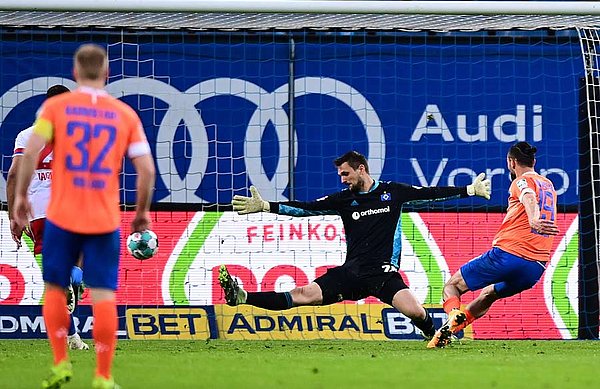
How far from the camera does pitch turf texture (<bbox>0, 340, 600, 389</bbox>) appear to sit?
7.64m

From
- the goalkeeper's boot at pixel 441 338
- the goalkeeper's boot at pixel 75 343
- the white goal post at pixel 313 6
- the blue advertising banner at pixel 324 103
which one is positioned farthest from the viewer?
the blue advertising banner at pixel 324 103

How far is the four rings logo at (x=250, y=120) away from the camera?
14484 millimetres

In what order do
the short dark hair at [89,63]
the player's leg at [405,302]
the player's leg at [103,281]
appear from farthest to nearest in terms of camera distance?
the player's leg at [405,302] → the short dark hair at [89,63] → the player's leg at [103,281]

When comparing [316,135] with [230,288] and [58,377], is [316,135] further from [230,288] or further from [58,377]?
[58,377]

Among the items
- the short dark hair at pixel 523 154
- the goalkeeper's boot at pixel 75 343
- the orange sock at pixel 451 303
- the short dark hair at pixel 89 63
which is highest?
the short dark hair at pixel 89 63

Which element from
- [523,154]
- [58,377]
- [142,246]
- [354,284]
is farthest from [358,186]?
[58,377]

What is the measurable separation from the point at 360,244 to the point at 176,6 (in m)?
3.30

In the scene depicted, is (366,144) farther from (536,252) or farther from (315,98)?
(536,252)

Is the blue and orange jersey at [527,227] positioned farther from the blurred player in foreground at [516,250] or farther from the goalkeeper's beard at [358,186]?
the goalkeeper's beard at [358,186]

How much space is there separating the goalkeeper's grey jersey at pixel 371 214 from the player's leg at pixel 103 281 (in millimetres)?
5216

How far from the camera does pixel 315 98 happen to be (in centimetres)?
1459

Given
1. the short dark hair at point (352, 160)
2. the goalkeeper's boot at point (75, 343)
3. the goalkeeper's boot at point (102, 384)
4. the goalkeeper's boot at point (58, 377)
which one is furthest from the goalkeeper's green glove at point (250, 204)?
the goalkeeper's boot at point (102, 384)

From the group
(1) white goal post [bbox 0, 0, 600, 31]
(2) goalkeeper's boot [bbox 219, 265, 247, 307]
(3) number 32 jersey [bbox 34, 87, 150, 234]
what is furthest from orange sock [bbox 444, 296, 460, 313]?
(3) number 32 jersey [bbox 34, 87, 150, 234]

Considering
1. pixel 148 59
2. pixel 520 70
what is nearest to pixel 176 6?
pixel 148 59
